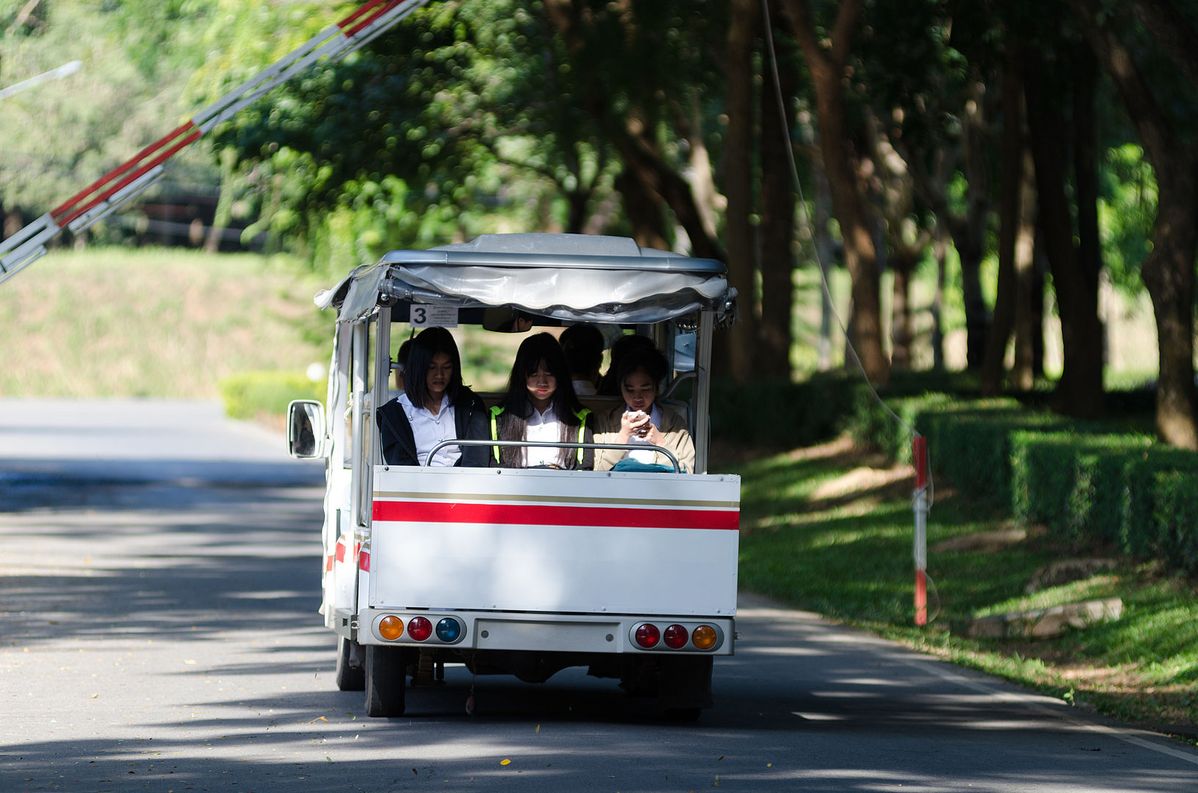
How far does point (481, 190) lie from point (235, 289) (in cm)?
4301

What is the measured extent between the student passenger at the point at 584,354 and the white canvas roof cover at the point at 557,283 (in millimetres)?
1120

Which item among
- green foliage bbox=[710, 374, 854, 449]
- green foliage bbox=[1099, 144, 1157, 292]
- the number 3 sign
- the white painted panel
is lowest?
the white painted panel

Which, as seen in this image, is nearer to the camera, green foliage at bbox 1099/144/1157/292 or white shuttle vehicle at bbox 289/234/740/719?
white shuttle vehicle at bbox 289/234/740/719

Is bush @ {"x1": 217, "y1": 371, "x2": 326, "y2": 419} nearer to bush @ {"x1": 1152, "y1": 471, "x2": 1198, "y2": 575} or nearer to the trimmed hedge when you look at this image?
the trimmed hedge

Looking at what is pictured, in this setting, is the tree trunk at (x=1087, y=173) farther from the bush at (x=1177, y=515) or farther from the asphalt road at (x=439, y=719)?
the bush at (x=1177, y=515)

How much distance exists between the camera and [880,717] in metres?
12.0

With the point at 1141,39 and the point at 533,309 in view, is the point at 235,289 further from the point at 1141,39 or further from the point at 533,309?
the point at 533,309

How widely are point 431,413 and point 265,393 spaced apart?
4738 cm

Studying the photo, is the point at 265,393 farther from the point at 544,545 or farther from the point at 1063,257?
the point at 544,545

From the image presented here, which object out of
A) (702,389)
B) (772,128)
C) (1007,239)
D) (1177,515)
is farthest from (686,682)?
(772,128)

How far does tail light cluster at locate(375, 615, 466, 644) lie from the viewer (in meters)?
10.7

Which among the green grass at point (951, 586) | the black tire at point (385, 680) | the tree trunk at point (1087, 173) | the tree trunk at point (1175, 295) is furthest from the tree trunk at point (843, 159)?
the black tire at point (385, 680)

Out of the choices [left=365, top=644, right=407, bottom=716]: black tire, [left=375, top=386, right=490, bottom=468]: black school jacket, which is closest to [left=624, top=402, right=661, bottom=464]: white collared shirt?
[left=375, top=386, right=490, bottom=468]: black school jacket

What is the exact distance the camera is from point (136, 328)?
89.1 meters
